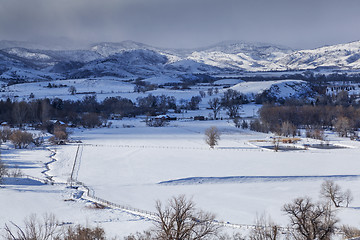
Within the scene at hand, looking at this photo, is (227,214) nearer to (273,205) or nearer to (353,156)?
(273,205)

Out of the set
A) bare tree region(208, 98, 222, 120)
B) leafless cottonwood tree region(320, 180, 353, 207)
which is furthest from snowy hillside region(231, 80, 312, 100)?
leafless cottonwood tree region(320, 180, 353, 207)

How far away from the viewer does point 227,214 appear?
26.1 m

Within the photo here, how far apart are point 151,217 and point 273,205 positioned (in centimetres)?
880

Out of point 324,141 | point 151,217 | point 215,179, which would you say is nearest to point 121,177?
point 215,179

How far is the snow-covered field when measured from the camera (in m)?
26.6

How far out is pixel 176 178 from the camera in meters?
36.6

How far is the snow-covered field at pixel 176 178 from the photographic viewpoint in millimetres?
26562

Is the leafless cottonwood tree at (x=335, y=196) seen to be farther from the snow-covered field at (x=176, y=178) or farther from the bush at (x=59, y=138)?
the bush at (x=59, y=138)

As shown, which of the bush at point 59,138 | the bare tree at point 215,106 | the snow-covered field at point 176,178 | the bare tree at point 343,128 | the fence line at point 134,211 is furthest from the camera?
the bare tree at point 215,106

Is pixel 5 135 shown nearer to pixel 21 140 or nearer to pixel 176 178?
pixel 21 140

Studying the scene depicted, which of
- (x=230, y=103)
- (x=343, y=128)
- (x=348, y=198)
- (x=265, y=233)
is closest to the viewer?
(x=265, y=233)

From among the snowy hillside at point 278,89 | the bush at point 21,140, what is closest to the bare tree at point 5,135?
the bush at point 21,140

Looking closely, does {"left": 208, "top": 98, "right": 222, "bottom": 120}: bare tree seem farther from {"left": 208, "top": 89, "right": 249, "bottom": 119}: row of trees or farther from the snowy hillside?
the snowy hillside

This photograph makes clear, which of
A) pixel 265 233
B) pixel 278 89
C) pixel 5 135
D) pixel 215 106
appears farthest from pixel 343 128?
pixel 278 89
